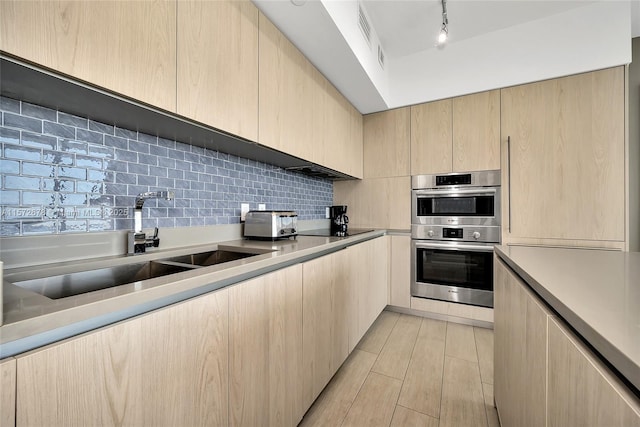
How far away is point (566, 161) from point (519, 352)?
2.14 meters

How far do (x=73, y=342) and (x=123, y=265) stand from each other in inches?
23.1

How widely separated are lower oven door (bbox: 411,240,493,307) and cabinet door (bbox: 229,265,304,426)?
1854 millimetres

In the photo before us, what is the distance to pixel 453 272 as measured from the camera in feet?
8.52

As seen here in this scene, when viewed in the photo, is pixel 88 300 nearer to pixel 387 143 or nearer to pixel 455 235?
pixel 455 235

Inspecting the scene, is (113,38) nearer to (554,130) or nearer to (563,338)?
(563,338)

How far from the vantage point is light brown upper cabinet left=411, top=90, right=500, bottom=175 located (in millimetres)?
2471

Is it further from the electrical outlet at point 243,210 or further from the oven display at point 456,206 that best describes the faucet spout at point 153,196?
the oven display at point 456,206

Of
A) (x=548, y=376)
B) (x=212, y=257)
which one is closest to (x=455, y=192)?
(x=548, y=376)

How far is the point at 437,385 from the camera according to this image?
66.0 inches

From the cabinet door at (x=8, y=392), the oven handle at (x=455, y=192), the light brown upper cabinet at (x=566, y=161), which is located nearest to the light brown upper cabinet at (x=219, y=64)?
the cabinet door at (x=8, y=392)

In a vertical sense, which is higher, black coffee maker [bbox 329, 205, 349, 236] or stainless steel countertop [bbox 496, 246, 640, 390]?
black coffee maker [bbox 329, 205, 349, 236]

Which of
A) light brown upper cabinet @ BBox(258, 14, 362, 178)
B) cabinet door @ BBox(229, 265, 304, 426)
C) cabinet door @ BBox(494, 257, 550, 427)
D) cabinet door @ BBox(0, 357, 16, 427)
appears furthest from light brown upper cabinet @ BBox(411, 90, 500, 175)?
cabinet door @ BBox(0, 357, 16, 427)

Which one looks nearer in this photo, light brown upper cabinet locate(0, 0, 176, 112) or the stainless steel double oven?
light brown upper cabinet locate(0, 0, 176, 112)

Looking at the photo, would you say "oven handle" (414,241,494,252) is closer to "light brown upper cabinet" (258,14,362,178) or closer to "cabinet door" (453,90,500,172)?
"cabinet door" (453,90,500,172)
